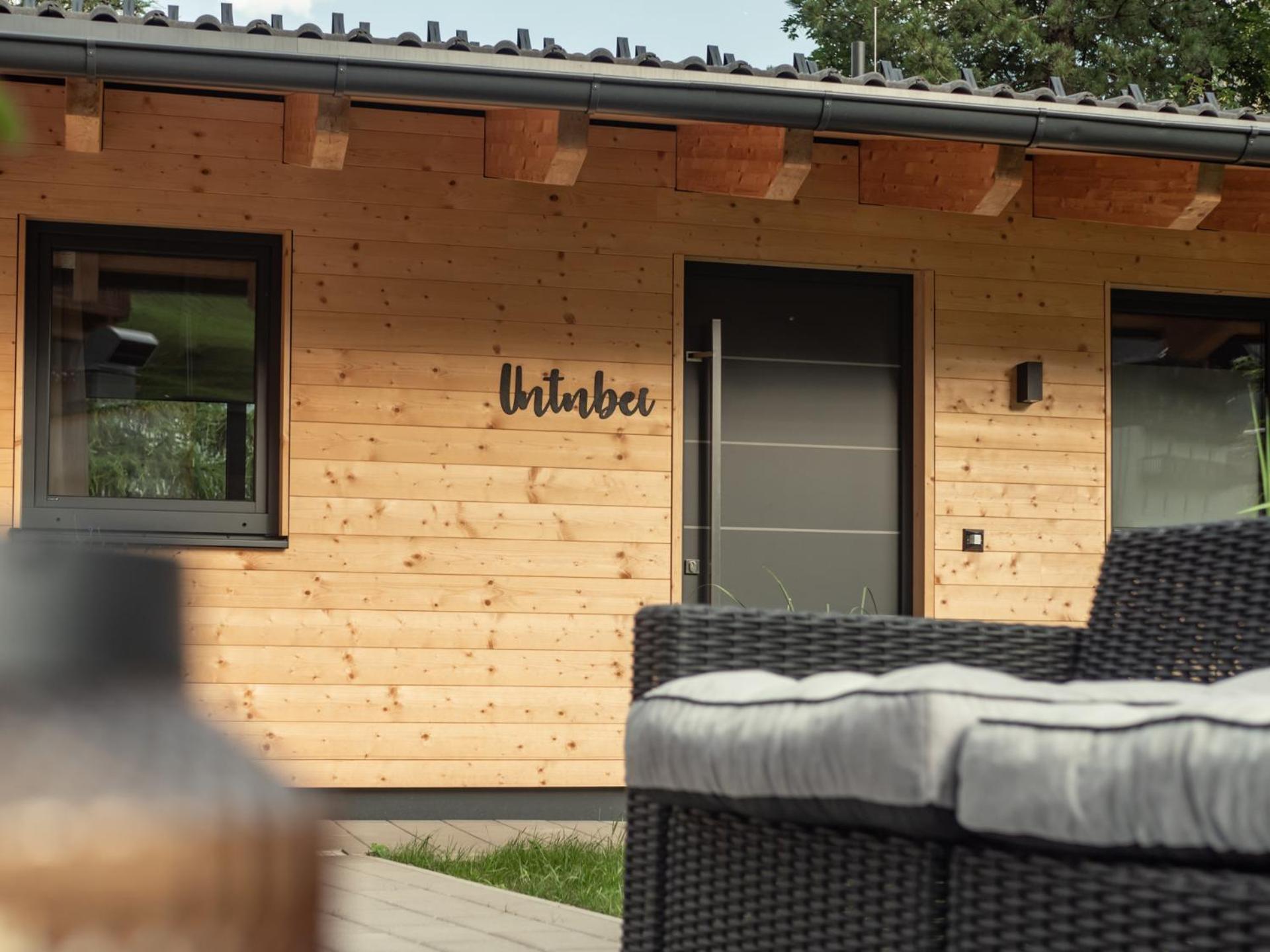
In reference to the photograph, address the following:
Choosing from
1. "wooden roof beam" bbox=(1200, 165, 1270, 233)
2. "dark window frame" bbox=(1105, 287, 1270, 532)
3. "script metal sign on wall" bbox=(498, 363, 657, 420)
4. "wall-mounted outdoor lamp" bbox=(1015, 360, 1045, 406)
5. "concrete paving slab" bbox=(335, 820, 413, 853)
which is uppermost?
"wooden roof beam" bbox=(1200, 165, 1270, 233)

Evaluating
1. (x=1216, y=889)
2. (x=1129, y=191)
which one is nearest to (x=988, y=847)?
(x=1216, y=889)

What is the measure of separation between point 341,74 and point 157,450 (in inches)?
58.1

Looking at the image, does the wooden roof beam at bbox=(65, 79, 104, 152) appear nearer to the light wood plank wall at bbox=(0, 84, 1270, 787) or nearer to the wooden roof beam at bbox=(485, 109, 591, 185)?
the light wood plank wall at bbox=(0, 84, 1270, 787)

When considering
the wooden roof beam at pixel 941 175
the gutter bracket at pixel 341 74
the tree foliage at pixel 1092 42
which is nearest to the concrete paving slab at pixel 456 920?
the gutter bracket at pixel 341 74

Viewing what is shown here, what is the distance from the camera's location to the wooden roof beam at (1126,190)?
5277mm

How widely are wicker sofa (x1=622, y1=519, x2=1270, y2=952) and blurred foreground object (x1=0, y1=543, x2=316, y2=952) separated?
104cm

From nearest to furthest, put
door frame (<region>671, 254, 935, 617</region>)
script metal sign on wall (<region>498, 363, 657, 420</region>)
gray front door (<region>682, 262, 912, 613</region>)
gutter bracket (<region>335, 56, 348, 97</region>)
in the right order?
gutter bracket (<region>335, 56, 348, 97</region>) < script metal sign on wall (<region>498, 363, 657, 420</region>) < door frame (<region>671, 254, 935, 617</region>) < gray front door (<region>682, 262, 912, 613</region>)

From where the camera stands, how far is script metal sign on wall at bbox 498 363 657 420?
5.26 metres

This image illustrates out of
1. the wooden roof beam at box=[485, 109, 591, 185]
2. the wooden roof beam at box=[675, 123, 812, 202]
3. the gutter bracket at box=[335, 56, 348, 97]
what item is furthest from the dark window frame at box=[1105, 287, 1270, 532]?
the gutter bracket at box=[335, 56, 348, 97]

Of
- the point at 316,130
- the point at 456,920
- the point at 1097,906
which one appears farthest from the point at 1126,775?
the point at 316,130

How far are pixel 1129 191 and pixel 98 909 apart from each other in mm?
5722

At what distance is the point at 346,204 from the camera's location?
17.0 ft

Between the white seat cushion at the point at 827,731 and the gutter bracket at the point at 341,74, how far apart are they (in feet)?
10.1

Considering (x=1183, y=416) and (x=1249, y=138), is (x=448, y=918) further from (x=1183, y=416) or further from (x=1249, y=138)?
(x=1183, y=416)
